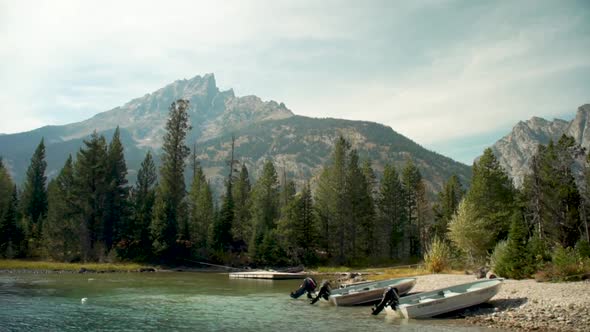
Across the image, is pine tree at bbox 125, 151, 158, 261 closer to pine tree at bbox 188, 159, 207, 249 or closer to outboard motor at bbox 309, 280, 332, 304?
pine tree at bbox 188, 159, 207, 249

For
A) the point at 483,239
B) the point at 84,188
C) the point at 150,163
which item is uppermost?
Result: the point at 150,163

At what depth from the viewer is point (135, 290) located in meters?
32.7

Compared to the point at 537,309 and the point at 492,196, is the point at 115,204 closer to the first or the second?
the point at 492,196

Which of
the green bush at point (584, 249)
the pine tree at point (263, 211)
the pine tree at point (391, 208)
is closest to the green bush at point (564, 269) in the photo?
the green bush at point (584, 249)

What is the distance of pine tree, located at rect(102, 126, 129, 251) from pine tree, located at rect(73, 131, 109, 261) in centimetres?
91

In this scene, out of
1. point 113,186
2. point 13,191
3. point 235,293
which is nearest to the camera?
point 235,293

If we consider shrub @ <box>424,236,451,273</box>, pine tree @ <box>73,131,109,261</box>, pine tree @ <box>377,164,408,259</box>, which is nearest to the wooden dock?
shrub @ <box>424,236,451,273</box>

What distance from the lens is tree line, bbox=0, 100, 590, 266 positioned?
51719 mm

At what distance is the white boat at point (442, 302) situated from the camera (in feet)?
69.5

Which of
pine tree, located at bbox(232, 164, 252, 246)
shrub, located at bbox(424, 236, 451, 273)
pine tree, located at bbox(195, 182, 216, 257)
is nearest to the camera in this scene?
shrub, located at bbox(424, 236, 451, 273)

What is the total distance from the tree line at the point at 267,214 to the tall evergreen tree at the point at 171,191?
0.55ft

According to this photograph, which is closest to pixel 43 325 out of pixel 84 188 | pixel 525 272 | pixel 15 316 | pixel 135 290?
pixel 15 316

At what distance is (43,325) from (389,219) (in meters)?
67.0

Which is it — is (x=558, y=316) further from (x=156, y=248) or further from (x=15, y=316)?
(x=156, y=248)
